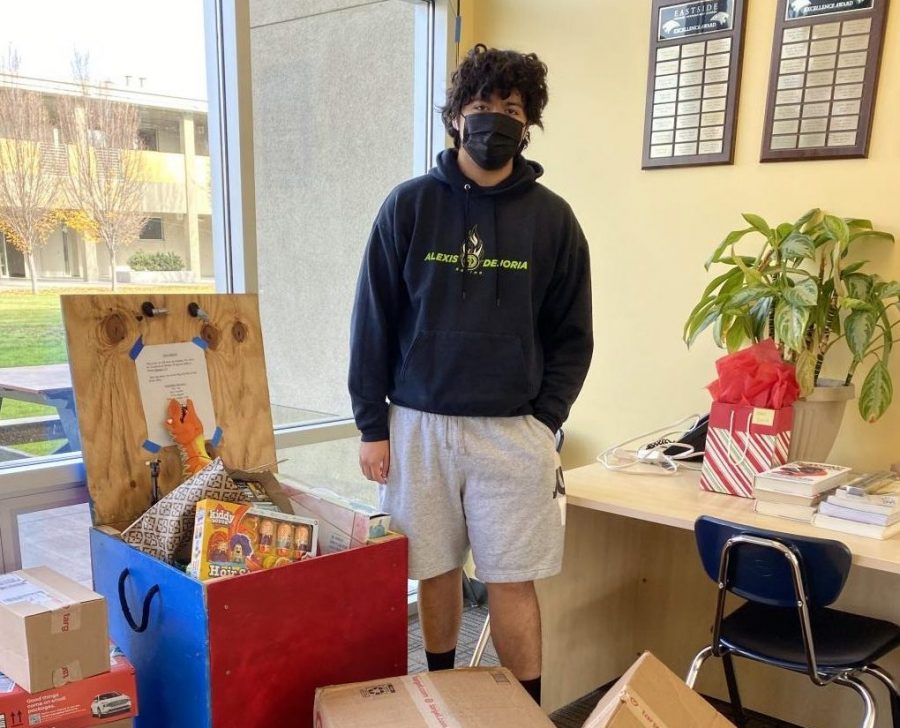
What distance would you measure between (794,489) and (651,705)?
1.96 ft

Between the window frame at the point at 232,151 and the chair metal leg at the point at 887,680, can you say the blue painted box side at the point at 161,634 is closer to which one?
the window frame at the point at 232,151

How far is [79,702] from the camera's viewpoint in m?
1.28

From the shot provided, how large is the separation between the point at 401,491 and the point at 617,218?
1254 millimetres

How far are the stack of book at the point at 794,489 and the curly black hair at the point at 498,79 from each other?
947mm

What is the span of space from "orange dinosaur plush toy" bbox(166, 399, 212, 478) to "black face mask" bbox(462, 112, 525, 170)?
0.86 meters

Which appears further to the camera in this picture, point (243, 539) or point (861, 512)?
point (861, 512)

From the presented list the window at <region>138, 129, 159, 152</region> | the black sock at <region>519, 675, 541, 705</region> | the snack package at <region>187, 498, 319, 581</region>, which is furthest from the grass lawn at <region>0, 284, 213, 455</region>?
the black sock at <region>519, 675, 541, 705</region>

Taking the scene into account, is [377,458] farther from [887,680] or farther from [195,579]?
[887,680]

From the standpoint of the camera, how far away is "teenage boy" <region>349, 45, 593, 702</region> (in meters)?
1.54

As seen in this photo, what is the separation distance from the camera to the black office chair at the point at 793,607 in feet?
4.55

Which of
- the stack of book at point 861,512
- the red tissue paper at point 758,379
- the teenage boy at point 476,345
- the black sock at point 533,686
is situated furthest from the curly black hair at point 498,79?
the black sock at point 533,686

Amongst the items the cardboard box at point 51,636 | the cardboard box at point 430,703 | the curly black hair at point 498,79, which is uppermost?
the curly black hair at point 498,79

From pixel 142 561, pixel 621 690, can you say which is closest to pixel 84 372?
pixel 142 561

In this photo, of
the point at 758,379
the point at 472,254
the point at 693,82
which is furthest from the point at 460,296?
the point at 693,82
